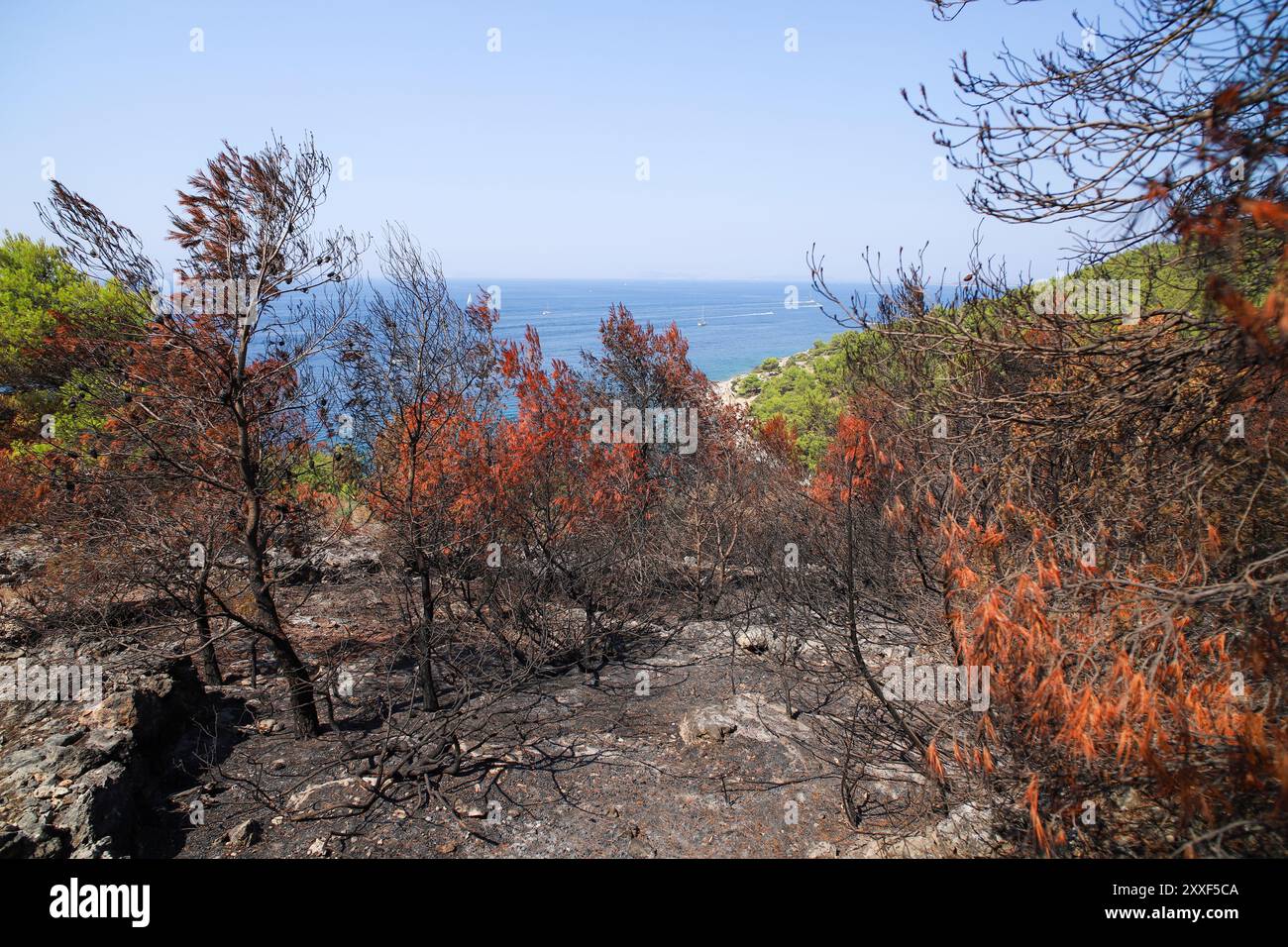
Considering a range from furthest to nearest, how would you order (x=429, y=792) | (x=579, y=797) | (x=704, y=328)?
(x=704, y=328) < (x=579, y=797) < (x=429, y=792)

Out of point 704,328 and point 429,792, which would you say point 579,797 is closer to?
point 429,792

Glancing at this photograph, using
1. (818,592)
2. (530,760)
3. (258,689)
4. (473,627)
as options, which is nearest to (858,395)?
(818,592)

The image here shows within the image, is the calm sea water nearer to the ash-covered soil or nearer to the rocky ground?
the rocky ground

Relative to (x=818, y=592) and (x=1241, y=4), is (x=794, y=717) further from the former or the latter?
(x=1241, y=4)

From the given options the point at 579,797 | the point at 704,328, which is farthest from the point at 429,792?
the point at 704,328

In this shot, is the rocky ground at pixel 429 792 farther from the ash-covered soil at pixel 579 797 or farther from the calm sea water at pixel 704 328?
the calm sea water at pixel 704 328

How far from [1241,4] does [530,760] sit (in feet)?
29.4

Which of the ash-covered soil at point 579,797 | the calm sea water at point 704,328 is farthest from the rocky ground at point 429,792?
the calm sea water at point 704,328

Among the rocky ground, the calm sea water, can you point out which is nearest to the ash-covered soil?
the rocky ground

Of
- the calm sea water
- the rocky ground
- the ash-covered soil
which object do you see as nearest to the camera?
the rocky ground

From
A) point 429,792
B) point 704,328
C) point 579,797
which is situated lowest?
point 579,797

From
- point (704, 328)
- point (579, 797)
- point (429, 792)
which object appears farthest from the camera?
point (704, 328)

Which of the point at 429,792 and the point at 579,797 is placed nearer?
the point at 429,792

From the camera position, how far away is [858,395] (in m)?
15.1
